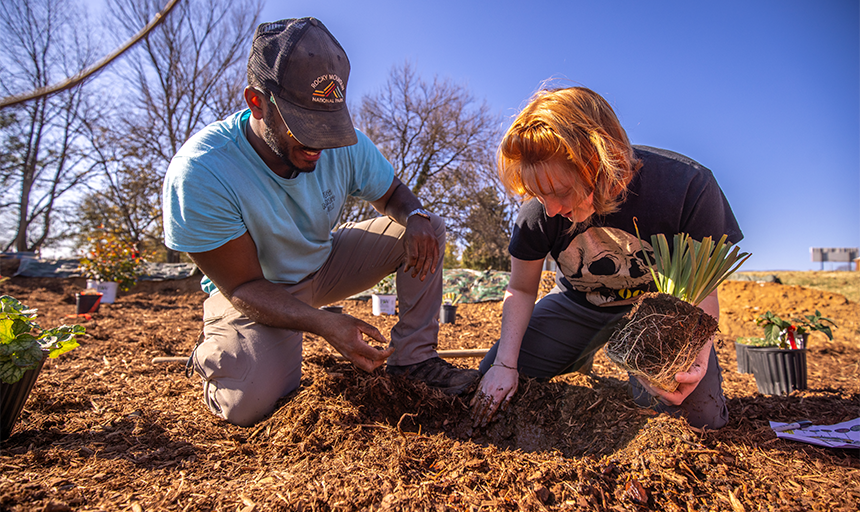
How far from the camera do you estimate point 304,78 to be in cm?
172

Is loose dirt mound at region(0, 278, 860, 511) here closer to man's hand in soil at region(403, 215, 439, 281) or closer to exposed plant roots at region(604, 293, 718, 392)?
exposed plant roots at region(604, 293, 718, 392)

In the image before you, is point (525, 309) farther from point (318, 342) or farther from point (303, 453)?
point (318, 342)

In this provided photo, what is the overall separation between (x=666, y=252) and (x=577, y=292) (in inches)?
26.8

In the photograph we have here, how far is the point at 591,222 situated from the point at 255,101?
59.1 inches

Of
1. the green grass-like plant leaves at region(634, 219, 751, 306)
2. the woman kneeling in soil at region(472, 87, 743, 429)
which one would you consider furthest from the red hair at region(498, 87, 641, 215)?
the green grass-like plant leaves at region(634, 219, 751, 306)

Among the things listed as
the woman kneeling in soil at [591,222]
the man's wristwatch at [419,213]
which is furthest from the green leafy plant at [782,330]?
the man's wristwatch at [419,213]

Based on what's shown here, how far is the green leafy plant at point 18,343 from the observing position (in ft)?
4.84

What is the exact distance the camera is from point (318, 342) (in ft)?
12.0

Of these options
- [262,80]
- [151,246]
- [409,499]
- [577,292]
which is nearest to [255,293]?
[262,80]

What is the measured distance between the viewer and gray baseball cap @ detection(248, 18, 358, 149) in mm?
1715

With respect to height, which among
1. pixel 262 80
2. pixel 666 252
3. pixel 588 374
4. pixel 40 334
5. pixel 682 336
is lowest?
pixel 588 374

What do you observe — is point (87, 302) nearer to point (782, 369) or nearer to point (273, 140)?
point (273, 140)

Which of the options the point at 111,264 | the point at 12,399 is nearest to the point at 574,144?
the point at 12,399

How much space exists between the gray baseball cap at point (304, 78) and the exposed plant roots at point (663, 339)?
1.25 metres
